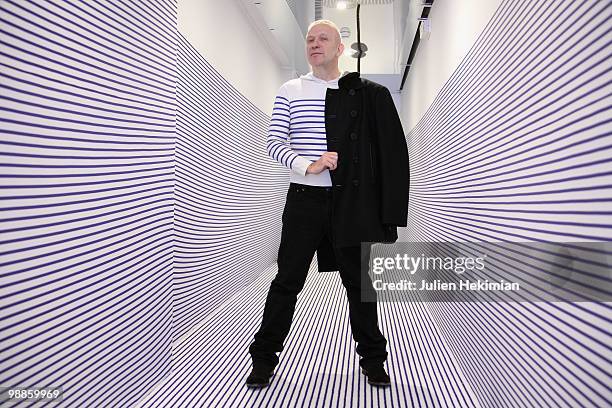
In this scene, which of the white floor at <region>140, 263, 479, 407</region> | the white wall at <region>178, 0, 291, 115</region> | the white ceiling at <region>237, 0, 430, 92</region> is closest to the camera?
the white floor at <region>140, 263, 479, 407</region>

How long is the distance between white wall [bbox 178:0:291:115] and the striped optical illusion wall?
8.9 inches

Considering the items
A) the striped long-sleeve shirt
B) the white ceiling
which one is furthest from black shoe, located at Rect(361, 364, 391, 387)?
the white ceiling

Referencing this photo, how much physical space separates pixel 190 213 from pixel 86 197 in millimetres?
1281

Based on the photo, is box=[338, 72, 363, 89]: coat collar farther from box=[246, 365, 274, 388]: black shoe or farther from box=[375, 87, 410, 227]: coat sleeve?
box=[246, 365, 274, 388]: black shoe

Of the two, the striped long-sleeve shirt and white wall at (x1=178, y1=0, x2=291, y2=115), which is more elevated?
white wall at (x1=178, y1=0, x2=291, y2=115)

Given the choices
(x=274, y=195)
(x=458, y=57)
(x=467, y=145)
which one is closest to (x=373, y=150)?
(x=467, y=145)

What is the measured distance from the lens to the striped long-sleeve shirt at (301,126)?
196cm

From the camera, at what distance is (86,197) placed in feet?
5.05

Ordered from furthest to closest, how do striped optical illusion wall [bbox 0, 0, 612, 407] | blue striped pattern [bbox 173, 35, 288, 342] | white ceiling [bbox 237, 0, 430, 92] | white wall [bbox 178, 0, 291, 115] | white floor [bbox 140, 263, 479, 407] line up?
white ceiling [bbox 237, 0, 430, 92], white wall [bbox 178, 0, 291, 115], blue striped pattern [bbox 173, 35, 288, 342], white floor [bbox 140, 263, 479, 407], striped optical illusion wall [bbox 0, 0, 612, 407]

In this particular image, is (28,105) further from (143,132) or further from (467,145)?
(467,145)

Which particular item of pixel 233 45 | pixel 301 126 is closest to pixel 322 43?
pixel 301 126

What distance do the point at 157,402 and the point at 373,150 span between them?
1.24 meters

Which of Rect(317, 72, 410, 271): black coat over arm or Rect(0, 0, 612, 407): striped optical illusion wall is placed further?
Rect(317, 72, 410, 271): black coat over arm

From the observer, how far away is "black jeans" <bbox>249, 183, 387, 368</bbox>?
1.96m
